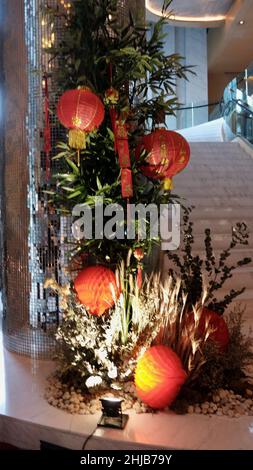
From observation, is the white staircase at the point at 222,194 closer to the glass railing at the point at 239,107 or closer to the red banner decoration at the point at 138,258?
the glass railing at the point at 239,107

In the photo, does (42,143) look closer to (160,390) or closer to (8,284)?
(8,284)

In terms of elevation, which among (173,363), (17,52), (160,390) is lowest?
(160,390)

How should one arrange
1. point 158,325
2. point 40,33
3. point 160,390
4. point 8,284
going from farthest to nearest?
point 8,284 → point 40,33 → point 158,325 → point 160,390

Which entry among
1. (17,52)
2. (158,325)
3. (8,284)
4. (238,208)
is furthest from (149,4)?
(158,325)

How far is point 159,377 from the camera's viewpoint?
2061mm

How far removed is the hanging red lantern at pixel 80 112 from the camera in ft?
7.44

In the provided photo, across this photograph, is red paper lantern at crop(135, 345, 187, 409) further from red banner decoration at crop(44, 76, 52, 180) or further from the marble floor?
red banner decoration at crop(44, 76, 52, 180)

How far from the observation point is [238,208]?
17.5ft

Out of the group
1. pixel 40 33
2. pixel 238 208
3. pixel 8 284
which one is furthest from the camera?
pixel 238 208

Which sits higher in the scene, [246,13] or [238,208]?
[246,13]

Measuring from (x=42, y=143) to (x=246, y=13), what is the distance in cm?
932

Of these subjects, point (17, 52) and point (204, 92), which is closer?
point (17, 52)

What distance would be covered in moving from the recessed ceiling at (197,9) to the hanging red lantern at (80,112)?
967 centimetres

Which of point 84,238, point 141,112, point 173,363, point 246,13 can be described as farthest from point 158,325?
point 246,13
